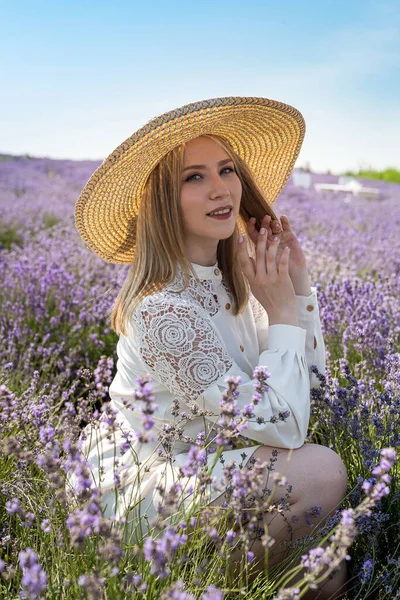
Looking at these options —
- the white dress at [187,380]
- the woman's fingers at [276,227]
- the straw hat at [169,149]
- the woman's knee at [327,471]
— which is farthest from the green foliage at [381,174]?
the woman's knee at [327,471]

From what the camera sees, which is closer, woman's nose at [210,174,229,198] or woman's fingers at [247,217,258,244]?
woman's nose at [210,174,229,198]

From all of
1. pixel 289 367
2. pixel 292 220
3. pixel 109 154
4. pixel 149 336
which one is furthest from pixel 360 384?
pixel 292 220

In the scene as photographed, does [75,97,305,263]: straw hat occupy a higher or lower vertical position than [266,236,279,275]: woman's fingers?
higher

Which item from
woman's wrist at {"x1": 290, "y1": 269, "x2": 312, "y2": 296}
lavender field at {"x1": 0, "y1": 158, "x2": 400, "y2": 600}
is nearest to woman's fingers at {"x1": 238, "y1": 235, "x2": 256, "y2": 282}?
woman's wrist at {"x1": 290, "y1": 269, "x2": 312, "y2": 296}

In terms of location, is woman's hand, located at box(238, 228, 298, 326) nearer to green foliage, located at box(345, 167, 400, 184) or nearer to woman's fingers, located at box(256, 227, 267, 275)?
woman's fingers, located at box(256, 227, 267, 275)

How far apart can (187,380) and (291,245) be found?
84 cm

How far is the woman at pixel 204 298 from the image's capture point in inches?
74.2

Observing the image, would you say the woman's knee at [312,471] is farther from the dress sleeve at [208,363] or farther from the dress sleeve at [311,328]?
the dress sleeve at [311,328]

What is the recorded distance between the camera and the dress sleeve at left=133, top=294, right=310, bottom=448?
1881 millimetres

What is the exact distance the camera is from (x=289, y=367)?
1.95m

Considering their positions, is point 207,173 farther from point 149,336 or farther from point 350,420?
point 350,420

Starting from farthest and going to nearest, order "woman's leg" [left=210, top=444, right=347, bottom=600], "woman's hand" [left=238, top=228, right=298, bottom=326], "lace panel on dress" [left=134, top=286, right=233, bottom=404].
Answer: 1. "woman's hand" [left=238, top=228, right=298, bottom=326]
2. "lace panel on dress" [left=134, top=286, right=233, bottom=404]
3. "woman's leg" [left=210, top=444, right=347, bottom=600]

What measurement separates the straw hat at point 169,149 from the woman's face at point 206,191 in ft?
0.26

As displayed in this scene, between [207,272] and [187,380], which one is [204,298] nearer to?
[207,272]
